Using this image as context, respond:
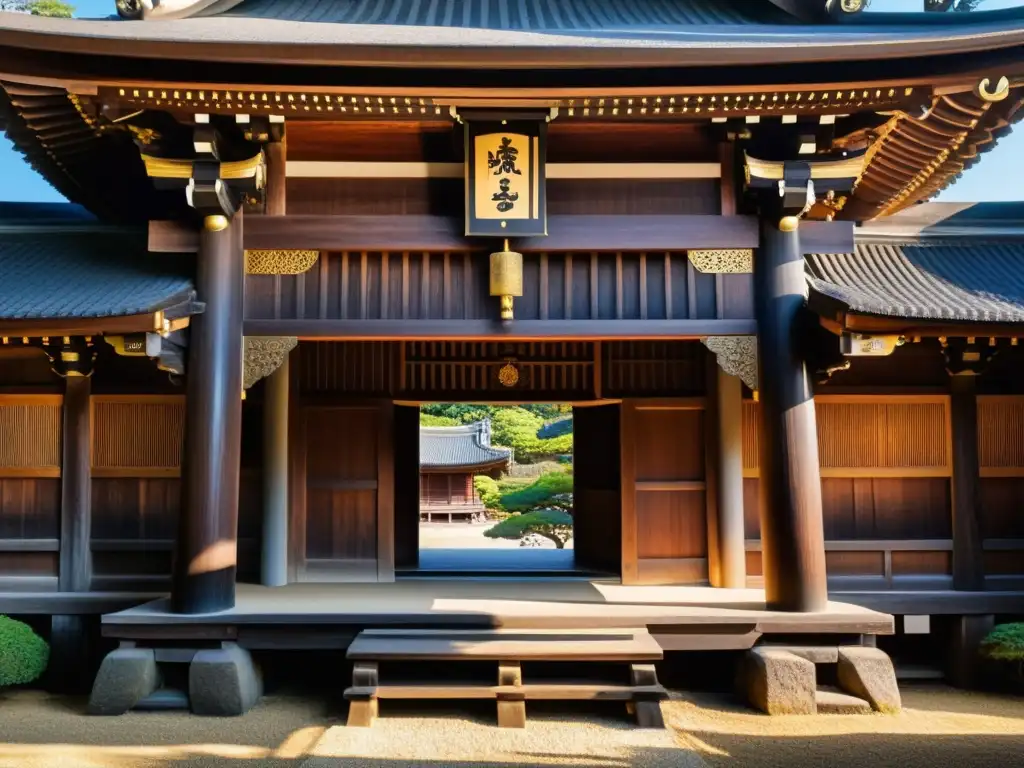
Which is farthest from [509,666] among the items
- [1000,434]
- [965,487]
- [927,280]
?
[1000,434]

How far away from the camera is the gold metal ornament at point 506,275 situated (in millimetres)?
7055

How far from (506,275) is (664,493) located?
135 inches

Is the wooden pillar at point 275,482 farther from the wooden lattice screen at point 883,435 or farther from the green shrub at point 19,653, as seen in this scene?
the wooden lattice screen at point 883,435

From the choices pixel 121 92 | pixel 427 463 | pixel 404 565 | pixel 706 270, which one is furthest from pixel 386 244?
pixel 427 463

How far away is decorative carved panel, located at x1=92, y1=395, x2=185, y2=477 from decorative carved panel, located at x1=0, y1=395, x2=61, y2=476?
37 cm

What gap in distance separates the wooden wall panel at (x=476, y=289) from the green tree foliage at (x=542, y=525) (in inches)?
477

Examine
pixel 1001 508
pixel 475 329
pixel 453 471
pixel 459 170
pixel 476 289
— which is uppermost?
pixel 459 170

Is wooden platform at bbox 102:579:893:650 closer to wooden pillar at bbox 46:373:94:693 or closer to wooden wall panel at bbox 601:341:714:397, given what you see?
wooden pillar at bbox 46:373:94:693

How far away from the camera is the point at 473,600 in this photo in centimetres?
780

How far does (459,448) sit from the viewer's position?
99.2ft

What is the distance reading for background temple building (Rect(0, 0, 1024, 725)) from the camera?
654cm

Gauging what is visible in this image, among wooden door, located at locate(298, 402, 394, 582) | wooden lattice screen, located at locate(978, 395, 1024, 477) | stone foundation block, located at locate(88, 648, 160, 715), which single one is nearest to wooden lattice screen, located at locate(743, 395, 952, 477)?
wooden lattice screen, located at locate(978, 395, 1024, 477)

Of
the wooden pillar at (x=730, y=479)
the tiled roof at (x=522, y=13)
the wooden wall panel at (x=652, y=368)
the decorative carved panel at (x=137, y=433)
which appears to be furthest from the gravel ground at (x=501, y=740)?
the tiled roof at (x=522, y=13)

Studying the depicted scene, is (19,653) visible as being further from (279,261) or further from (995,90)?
(995,90)
